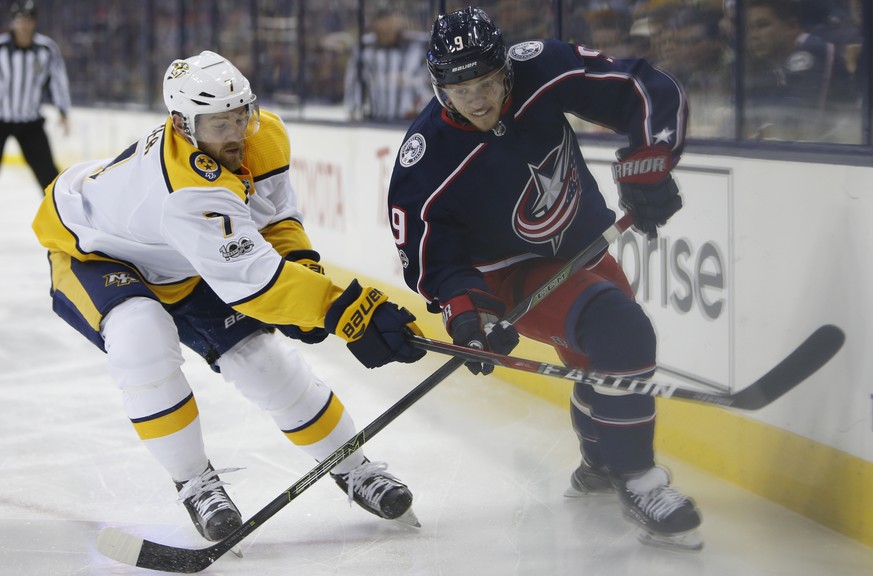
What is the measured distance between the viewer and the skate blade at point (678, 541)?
2004mm

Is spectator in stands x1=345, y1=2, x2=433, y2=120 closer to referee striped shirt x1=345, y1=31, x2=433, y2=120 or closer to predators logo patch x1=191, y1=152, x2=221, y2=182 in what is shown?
referee striped shirt x1=345, y1=31, x2=433, y2=120

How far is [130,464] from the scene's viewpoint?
2.64 m

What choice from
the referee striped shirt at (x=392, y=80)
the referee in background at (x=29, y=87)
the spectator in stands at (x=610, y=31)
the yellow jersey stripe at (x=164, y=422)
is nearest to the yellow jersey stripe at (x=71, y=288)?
the yellow jersey stripe at (x=164, y=422)

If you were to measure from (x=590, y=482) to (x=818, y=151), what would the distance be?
865 millimetres

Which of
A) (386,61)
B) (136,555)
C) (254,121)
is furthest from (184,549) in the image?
(386,61)

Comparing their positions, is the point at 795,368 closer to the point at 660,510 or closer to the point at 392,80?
the point at 660,510

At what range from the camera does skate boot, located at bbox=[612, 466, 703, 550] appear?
2.00 metres

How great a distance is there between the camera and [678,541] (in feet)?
6.59

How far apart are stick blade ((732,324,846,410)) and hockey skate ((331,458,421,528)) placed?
0.71 metres

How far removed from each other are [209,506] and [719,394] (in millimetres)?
1060

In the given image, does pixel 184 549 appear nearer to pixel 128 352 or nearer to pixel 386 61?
pixel 128 352

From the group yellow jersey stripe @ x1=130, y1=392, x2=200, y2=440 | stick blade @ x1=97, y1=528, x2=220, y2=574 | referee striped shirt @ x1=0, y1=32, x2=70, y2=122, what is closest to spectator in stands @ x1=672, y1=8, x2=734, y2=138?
yellow jersey stripe @ x1=130, y1=392, x2=200, y2=440

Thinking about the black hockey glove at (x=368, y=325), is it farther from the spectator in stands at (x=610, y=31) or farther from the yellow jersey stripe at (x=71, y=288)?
the spectator in stands at (x=610, y=31)

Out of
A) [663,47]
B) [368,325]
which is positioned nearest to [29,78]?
[663,47]
